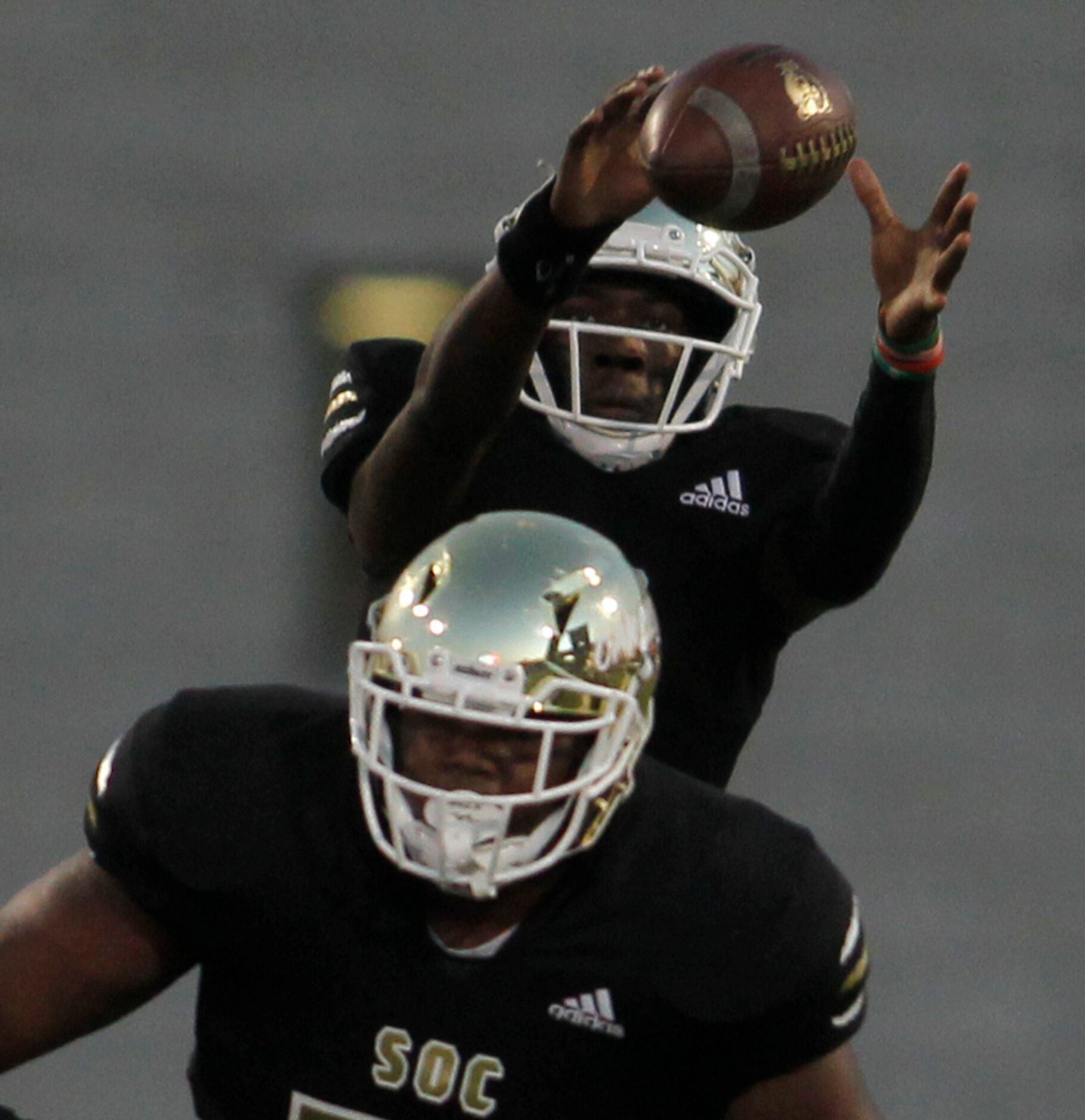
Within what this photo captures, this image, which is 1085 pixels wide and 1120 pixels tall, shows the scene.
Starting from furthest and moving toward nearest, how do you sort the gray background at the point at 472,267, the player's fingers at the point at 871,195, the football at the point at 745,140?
the gray background at the point at 472,267 → the player's fingers at the point at 871,195 → the football at the point at 745,140

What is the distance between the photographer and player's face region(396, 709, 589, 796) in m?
1.85

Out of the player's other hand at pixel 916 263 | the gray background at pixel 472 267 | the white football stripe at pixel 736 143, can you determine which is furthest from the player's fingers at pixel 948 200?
the gray background at pixel 472 267

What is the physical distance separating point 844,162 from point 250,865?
0.69 metres

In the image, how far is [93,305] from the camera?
3.75 metres

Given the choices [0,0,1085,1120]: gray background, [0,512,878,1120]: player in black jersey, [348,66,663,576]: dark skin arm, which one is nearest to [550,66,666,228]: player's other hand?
[348,66,663,576]: dark skin arm

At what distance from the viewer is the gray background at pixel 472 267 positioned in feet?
12.1

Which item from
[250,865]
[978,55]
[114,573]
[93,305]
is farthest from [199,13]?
[250,865]

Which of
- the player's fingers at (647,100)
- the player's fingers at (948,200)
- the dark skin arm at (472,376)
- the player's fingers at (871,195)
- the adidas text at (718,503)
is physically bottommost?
the adidas text at (718,503)

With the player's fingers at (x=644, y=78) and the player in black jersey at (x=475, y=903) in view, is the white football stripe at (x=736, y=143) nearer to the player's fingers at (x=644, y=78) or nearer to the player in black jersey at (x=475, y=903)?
the player's fingers at (x=644, y=78)

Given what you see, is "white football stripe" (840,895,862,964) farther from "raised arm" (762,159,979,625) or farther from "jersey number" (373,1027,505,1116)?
"raised arm" (762,159,979,625)

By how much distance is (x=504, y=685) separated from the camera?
183cm

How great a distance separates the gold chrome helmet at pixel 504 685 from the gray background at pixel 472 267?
177 cm

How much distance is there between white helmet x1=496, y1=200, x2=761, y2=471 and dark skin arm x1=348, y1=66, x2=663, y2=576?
90mm

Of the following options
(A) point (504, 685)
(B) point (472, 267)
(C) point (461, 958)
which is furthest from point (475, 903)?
(B) point (472, 267)
